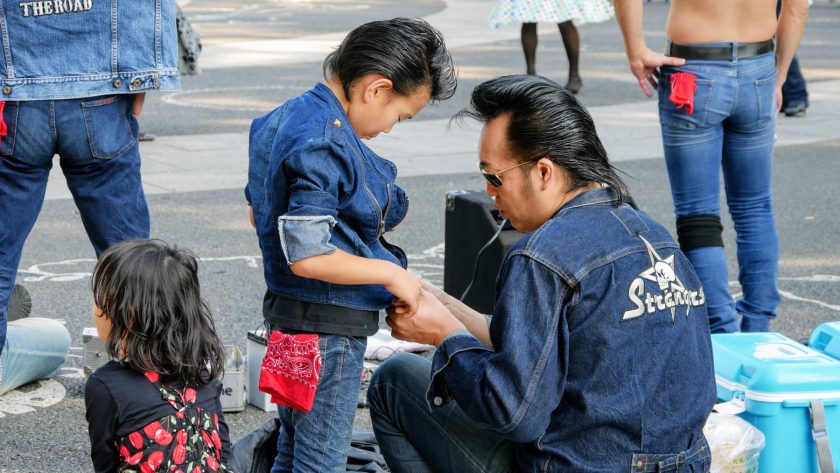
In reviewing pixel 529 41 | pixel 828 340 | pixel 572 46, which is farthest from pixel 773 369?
pixel 529 41

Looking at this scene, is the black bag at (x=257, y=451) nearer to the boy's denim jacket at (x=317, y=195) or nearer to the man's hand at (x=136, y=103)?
the boy's denim jacket at (x=317, y=195)

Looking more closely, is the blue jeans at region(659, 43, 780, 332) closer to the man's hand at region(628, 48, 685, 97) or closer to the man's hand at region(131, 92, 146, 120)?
the man's hand at region(628, 48, 685, 97)

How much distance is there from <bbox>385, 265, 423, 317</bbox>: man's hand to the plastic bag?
0.88 meters

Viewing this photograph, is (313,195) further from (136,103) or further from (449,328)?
(136,103)

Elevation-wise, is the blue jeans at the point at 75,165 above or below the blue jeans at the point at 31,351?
above

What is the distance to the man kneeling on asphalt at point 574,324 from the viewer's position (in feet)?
7.45

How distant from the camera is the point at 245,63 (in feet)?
43.4

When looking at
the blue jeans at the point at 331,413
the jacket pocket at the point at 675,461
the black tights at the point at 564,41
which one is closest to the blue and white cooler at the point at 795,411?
the jacket pocket at the point at 675,461

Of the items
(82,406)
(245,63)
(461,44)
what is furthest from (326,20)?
(82,406)

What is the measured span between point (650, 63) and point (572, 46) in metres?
6.42

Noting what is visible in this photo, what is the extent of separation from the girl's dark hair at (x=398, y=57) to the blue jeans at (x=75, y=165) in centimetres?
97

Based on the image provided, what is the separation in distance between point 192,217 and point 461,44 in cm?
967

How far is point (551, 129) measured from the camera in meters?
2.40

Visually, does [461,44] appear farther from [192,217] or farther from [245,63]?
[192,217]
